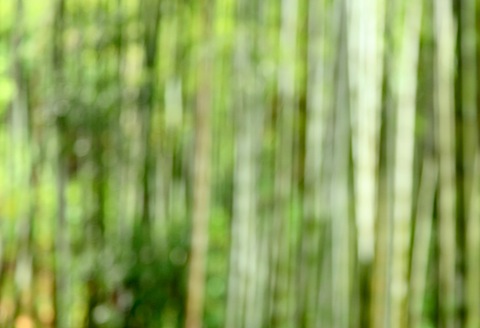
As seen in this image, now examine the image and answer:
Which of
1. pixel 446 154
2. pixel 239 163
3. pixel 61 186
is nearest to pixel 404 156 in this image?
pixel 446 154

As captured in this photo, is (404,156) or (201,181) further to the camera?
(201,181)

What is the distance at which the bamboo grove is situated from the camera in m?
0.60

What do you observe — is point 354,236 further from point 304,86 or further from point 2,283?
point 2,283

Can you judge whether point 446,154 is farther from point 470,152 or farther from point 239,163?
point 239,163

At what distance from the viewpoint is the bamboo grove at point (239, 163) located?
0.60m

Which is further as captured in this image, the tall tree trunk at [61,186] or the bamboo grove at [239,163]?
the tall tree trunk at [61,186]

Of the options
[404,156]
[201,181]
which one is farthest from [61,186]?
[404,156]

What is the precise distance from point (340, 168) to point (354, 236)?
0.24ft

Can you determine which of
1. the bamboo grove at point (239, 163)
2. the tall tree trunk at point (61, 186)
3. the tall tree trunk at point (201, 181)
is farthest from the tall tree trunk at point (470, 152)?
the tall tree trunk at point (61, 186)

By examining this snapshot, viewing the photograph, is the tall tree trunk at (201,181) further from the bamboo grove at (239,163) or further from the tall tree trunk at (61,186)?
the tall tree trunk at (61,186)

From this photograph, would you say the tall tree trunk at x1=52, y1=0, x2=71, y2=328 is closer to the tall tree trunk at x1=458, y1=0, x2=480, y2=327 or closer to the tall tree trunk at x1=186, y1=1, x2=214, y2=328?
the tall tree trunk at x1=186, y1=1, x2=214, y2=328

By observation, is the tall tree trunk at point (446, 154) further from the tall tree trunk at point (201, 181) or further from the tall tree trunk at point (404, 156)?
the tall tree trunk at point (201, 181)

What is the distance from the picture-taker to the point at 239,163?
700 millimetres

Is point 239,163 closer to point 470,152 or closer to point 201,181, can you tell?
point 201,181
